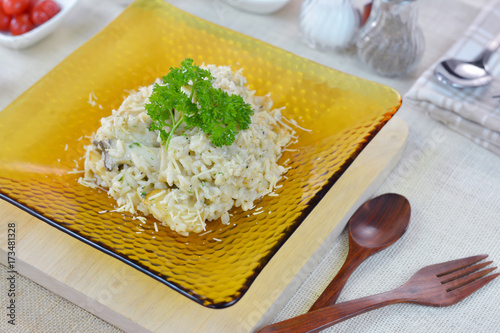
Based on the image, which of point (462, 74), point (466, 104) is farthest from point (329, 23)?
point (466, 104)

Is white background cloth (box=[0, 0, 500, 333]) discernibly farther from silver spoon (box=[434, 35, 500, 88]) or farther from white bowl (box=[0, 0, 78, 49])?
silver spoon (box=[434, 35, 500, 88])

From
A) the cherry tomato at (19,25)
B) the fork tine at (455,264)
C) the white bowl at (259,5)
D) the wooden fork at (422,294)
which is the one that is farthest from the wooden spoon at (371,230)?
the cherry tomato at (19,25)

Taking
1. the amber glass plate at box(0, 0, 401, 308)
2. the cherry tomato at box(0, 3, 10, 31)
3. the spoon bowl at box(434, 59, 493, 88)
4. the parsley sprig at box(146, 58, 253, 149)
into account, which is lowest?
the cherry tomato at box(0, 3, 10, 31)

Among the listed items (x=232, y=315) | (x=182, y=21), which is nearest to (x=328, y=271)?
(x=232, y=315)

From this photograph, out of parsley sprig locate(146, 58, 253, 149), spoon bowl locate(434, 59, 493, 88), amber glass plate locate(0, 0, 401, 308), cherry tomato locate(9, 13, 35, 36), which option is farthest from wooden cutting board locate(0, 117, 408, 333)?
cherry tomato locate(9, 13, 35, 36)

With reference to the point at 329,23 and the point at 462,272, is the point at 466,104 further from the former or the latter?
the point at 462,272

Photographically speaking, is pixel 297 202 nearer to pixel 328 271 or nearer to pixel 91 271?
pixel 328 271
